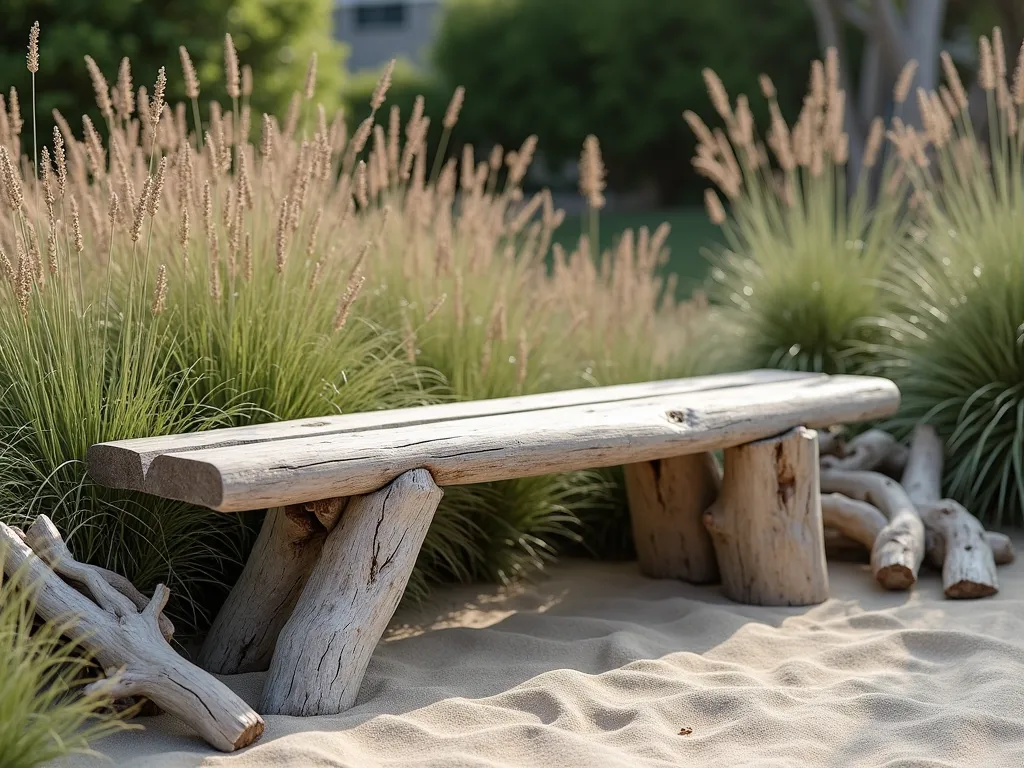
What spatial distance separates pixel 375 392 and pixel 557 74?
1553cm

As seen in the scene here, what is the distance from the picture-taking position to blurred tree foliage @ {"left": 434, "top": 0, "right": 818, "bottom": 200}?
16.7 metres

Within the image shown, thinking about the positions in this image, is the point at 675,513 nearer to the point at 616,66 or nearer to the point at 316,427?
the point at 316,427

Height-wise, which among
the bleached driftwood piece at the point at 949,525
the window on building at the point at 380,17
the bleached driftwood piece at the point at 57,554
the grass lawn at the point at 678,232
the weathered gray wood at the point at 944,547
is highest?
the window on building at the point at 380,17

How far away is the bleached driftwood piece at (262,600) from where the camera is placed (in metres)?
2.70

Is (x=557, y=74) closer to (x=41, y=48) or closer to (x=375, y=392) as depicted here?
(x=41, y=48)

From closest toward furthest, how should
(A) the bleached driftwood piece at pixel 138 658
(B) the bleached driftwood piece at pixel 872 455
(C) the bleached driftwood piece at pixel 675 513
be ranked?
(A) the bleached driftwood piece at pixel 138 658
(C) the bleached driftwood piece at pixel 675 513
(B) the bleached driftwood piece at pixel 872 455

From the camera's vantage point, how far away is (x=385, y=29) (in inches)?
984

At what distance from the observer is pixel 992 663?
9.08ft

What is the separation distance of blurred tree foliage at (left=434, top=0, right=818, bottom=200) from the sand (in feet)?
46.3

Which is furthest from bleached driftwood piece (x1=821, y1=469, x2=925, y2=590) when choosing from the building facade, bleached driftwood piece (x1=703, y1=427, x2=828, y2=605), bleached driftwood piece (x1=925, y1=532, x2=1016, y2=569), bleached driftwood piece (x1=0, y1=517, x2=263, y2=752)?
the building facade

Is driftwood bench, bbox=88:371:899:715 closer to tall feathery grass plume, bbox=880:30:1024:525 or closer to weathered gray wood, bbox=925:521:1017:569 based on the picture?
weathered gray wood, bbox=925:521:1017:569

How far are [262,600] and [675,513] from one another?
4.61 ft

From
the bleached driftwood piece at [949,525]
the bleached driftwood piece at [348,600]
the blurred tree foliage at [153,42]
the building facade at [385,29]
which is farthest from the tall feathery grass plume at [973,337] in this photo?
the building facade at [385,29]

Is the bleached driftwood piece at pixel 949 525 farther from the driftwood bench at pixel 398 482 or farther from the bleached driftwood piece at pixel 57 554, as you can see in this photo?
the bleached driftwood piece at pixel 57 554
